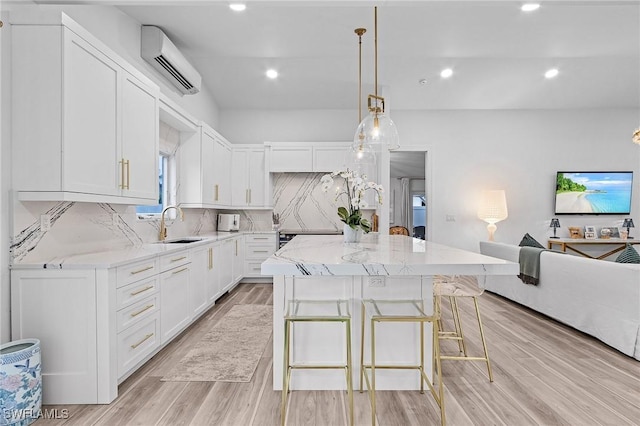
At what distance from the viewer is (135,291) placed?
242 cm

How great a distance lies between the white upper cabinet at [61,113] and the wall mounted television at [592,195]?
267 inches

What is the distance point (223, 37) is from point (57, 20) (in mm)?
2177

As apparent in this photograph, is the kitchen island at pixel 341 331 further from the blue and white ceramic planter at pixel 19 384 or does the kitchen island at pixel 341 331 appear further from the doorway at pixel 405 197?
the doorway at pixel 405 197

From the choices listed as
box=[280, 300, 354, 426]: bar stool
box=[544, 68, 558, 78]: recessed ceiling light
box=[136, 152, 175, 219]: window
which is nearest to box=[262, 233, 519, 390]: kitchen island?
box=[280, 300, 354, 426]: bar stool

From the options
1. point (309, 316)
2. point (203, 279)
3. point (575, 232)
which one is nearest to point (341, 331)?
point (309, 316)

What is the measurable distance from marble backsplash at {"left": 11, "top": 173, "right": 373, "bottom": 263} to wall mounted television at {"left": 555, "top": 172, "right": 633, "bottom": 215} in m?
3.45

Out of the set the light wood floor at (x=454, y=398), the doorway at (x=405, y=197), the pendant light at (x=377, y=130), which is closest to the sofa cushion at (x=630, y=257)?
the light wood floor at (x=454, y=398)

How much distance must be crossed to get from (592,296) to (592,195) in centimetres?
400

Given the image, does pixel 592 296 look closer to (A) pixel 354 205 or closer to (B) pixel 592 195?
(A) pixel 354 205

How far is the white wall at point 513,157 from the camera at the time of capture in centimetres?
625

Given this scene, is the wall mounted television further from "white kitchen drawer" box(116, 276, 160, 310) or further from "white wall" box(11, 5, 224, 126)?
"white kitchen drawer" box(116, 276, 160, 310)

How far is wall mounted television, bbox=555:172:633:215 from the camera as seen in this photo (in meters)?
6.21

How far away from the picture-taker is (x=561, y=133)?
20.5ft

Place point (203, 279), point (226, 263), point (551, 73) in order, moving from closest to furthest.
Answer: point (203, 279) < point (226, 263) < point (551, 73)
